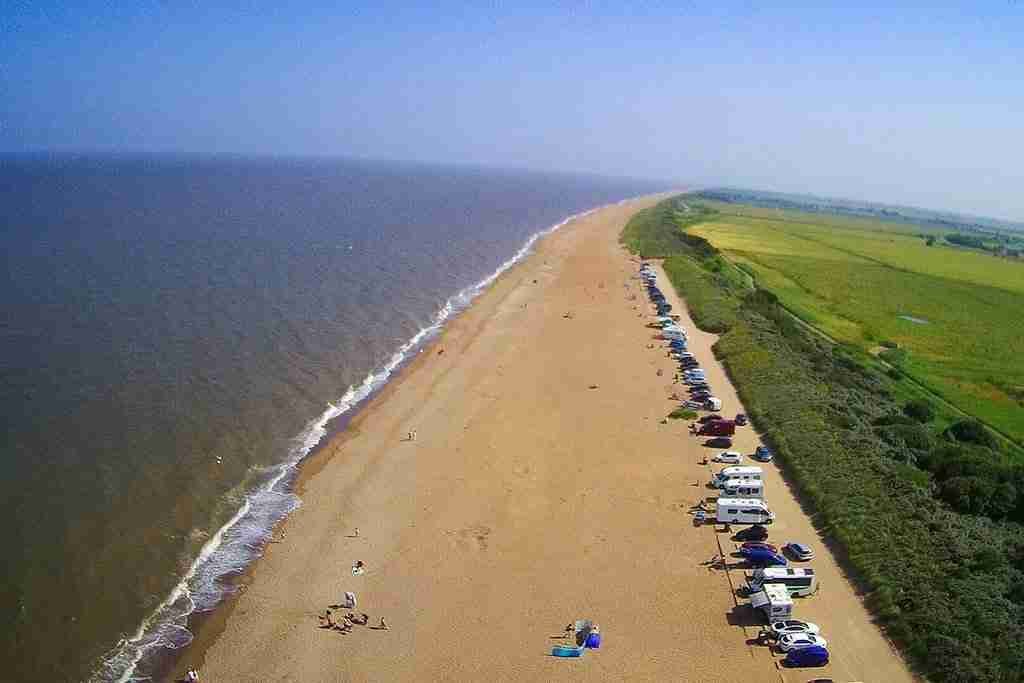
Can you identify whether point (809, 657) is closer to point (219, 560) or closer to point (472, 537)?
point (472, 537)

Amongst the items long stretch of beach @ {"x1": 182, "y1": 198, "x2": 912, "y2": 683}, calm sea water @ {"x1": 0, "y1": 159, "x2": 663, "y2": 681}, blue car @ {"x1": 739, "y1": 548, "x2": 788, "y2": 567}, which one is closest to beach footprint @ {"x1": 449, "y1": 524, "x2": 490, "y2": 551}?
long stretch of beach @ {"x1": 182, "y1": 198, "x2": 912, "y2": 683}

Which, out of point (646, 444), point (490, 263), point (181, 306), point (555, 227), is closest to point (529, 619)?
point (646, 444)

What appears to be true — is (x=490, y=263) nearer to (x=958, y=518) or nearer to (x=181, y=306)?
(x=181, y=306)

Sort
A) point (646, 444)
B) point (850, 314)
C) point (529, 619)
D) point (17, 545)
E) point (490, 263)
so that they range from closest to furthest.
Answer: point (529, 619) < point (17, 545) < point (646, 444) < point (850, 314) < point (490, 263)

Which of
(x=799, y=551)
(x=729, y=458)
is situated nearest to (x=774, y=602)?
(x=799, y=551)

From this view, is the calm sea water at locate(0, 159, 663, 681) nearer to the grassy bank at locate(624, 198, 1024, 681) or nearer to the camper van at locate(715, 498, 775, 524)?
the camper van at locate(715, 498, 775, 524)
